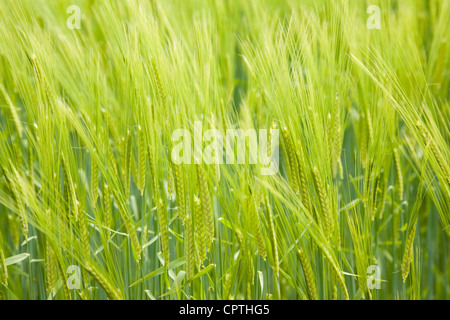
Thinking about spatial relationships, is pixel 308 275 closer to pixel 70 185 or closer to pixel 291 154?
pixel 291 154

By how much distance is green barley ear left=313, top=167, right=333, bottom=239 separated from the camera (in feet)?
2.26

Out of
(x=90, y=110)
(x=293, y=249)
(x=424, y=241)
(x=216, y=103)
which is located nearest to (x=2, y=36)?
(x=90, y=110)

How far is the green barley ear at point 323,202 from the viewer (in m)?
0.69

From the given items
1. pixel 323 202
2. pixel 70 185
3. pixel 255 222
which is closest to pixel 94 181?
pixel 70 185

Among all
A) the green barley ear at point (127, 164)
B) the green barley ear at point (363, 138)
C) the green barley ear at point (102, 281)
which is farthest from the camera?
the green barley ear at point (363, 138)

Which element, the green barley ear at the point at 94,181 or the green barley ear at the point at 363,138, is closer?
the green barley ear at the point at 94,181

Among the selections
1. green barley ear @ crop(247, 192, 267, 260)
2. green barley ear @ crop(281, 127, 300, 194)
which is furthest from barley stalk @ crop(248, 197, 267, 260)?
green barley ear @ crop(281, 127, 300, 194)

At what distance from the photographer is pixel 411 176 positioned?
3.21 feet

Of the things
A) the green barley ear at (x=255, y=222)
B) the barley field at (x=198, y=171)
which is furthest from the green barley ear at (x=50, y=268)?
the green barley ear at (x=255, y=222)

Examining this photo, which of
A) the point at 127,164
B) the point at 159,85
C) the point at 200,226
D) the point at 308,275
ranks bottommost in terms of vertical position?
the point at 308,275

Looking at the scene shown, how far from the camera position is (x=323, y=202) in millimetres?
688

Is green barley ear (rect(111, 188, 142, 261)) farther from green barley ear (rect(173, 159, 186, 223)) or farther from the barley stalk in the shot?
the barley stalk

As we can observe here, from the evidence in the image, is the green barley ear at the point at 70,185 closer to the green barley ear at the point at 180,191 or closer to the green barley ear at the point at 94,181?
the green barley ear at the point at 94,181
